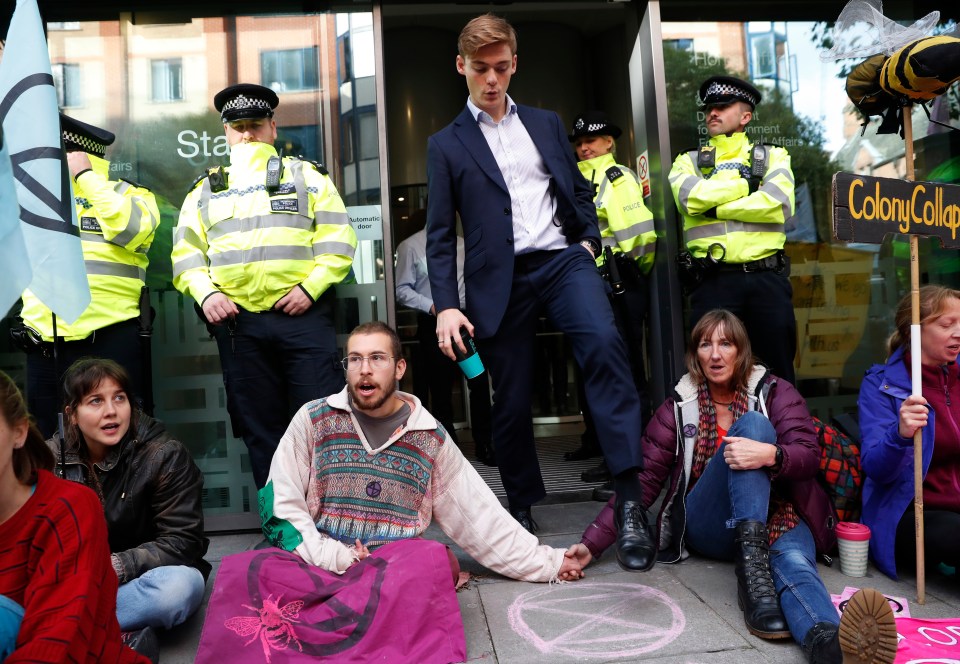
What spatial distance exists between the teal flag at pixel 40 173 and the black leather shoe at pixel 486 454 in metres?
3.70

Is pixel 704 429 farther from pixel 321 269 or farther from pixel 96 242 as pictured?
pixel 96 242

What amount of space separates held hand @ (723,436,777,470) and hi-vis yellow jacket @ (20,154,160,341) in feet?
9.66

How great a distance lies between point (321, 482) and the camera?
3.55 meters

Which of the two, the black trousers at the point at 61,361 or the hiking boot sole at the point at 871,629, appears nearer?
the hiking boot sole at the point at 871,629

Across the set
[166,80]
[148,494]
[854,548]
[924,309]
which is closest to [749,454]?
[854,548]

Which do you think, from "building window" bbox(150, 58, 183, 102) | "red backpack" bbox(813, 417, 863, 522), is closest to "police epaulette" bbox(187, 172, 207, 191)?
"building window" bbox(150, 58, 183, 102)

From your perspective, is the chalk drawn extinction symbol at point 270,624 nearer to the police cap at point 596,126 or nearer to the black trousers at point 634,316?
the black trousers at point 634,316

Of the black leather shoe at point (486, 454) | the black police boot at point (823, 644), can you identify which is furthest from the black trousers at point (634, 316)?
the black police boot at point (823, 644)

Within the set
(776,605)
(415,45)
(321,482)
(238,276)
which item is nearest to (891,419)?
(776,605)

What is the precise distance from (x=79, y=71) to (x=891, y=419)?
455cm

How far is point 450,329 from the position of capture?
12.2ft

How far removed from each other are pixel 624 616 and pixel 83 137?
3459 millimetres

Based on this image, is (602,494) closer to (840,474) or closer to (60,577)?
(840,474)

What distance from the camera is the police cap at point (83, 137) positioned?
4453 mm
